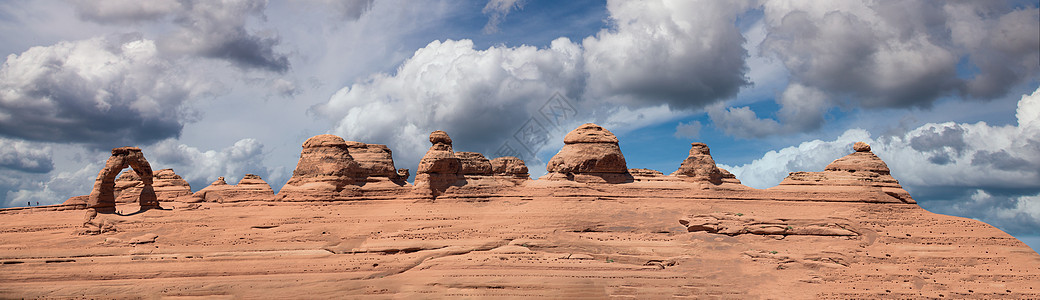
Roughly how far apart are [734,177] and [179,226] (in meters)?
27.4

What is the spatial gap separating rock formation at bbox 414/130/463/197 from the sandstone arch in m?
13.1

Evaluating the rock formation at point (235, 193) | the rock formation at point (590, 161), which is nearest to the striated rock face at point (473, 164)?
the rock formation at point (590, 161)

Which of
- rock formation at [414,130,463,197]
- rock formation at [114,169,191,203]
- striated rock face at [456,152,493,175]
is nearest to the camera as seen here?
rock formation at [414,130,463,197]

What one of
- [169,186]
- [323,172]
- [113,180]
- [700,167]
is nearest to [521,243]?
[323,172]

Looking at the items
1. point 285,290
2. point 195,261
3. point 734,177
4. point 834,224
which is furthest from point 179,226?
point 834,224

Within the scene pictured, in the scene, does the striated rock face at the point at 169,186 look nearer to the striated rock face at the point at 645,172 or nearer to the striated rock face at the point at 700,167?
the striated rock face at the point at 645,172

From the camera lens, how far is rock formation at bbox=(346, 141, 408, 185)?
27672 millimetres

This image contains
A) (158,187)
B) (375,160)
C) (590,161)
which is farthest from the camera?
(158,187)

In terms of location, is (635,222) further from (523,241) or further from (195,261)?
(195,261)

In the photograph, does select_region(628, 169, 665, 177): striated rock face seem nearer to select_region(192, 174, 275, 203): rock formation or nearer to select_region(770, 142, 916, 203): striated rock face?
select_region(770, 142, 916, 203): striated rock face

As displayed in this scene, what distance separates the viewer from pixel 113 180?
2748 centimetres

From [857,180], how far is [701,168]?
28.3 ft

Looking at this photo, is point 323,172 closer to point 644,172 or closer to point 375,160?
point 375,160

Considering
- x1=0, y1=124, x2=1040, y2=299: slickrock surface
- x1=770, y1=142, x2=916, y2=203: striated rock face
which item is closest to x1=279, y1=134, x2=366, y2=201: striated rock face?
x1=0, y1=124, x2=1040, y2=299: slickrock surface
